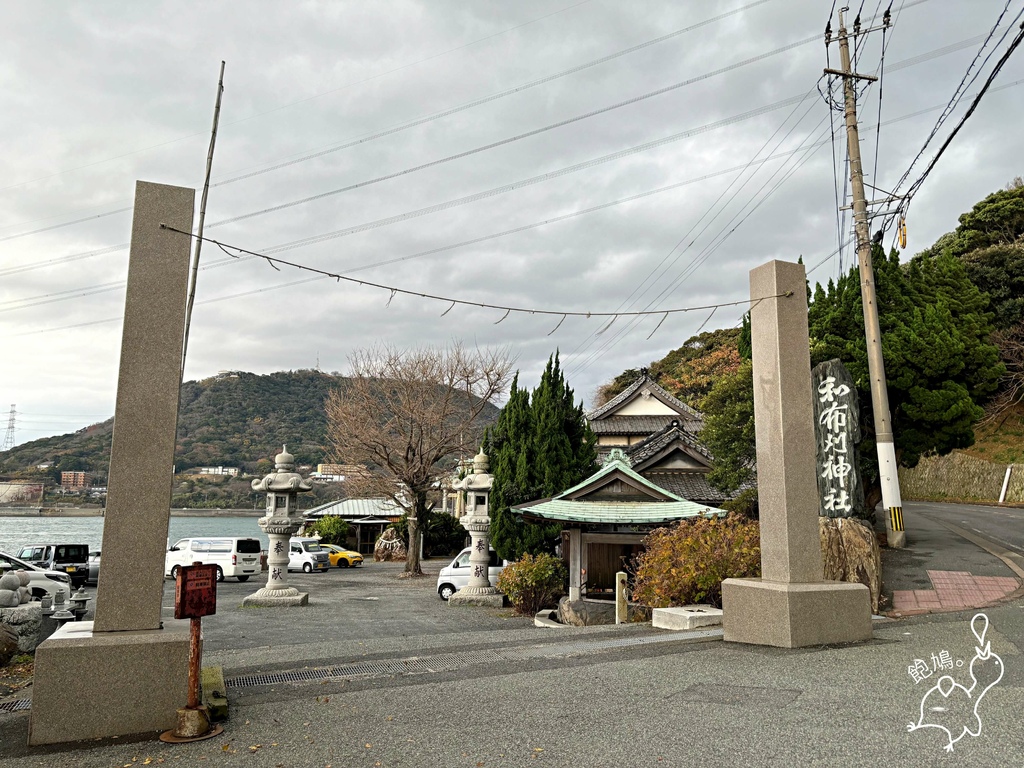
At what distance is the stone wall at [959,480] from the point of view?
31.2 meters

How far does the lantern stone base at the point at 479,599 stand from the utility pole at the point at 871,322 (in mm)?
10455

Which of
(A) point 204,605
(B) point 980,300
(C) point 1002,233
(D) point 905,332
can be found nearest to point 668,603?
(A) point 204,605

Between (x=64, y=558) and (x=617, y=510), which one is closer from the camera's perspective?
(x=617, y=510)

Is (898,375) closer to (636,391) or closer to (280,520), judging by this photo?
(280,520)

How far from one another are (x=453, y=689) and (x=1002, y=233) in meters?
42.8

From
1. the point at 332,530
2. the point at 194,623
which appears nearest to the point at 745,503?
the point at 194,623

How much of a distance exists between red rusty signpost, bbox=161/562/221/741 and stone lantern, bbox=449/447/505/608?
1519cm

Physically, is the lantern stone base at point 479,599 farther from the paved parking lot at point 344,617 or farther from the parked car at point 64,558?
the parked car at point 64,558

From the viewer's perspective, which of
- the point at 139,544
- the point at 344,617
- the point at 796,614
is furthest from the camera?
the point at 344,617

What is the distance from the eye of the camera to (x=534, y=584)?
18.0 meters

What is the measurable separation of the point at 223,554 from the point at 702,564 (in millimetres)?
21643

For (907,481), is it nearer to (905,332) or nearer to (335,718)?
(905,332)

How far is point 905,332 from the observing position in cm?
1767

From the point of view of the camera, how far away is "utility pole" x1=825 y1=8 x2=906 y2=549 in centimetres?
1469
